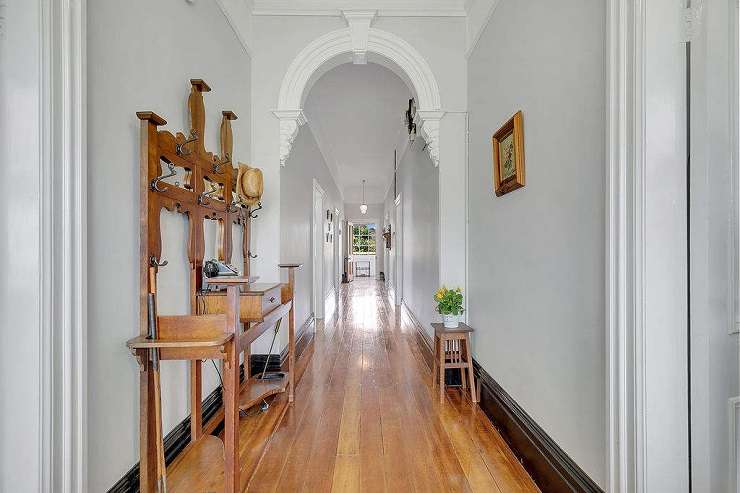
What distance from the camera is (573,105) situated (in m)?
1.50

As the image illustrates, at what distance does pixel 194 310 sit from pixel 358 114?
417 centimetres

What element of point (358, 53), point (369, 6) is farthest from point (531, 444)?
point (369, 6)

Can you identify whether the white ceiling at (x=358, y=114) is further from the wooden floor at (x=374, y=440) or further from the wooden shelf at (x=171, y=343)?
the wooden shelf at (x=171, y=343)

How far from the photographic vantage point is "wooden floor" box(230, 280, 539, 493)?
177 cm

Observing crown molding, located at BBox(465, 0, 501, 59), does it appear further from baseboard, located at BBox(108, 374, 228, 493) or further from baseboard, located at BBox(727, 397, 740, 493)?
baseboard, located at BBox(108, 374, 228, 493)

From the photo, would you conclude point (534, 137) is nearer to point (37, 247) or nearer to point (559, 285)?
point (559, 285)

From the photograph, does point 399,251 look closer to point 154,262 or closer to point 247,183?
point 247,183

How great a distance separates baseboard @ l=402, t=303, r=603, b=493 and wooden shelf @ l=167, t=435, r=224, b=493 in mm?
1437

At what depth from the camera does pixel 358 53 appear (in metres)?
3.08

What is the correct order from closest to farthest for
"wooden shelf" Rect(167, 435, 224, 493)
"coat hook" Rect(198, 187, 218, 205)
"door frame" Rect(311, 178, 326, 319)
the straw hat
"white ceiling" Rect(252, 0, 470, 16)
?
"wooden shelf" Rect(167, 435, 224, 493) → "coat hook" Rect(198, 187, 218, 205) → the straw hat → "white ceiling" Rect(252, 0, 470, 16) → "door frame" Rect(311, 178, 326, 319)

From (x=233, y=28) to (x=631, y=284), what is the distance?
9.62ft

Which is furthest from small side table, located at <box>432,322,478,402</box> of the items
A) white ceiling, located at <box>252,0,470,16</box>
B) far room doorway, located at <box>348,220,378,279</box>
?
far room doorway, located at <box>348,220,378,279</box>

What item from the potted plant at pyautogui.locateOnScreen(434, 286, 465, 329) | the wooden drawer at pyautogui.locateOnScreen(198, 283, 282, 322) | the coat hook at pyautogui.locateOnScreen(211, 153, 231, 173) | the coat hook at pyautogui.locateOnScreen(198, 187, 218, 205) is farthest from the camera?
the potted plant at pyautogui.locateOnScreen(434, 286, 465, 329)

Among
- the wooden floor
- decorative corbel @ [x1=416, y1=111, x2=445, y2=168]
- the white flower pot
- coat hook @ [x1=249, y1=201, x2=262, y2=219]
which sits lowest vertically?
the wooden floor
